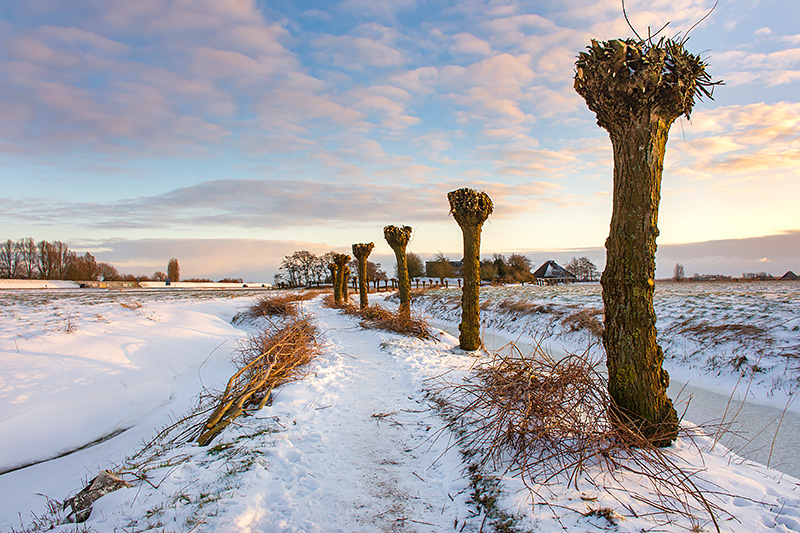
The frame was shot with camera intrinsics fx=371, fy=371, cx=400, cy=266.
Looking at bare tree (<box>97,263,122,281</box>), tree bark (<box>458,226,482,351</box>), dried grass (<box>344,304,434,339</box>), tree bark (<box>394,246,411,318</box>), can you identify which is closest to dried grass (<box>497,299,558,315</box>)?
tree bark (<box>394,246,411,318</box>)

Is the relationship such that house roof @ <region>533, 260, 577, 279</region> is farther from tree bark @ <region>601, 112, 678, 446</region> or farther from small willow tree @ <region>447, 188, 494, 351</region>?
tree bark @ <region>601, 112, 678, 446</region>

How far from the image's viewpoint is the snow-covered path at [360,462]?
117 inches

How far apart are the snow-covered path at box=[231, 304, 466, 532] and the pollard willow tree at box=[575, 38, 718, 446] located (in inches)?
76.7

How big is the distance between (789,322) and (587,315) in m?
4.70

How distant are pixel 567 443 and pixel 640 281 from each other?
1732 mm

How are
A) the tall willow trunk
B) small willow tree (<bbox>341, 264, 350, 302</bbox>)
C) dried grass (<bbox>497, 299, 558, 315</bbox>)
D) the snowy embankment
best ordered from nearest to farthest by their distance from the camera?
the snowy embankment, dried grass (<bbox>497, 299, 558, 315</bbox>), small willow tree (<bbox>341, 264, 350, 302</bbox>), the tall willow trunk

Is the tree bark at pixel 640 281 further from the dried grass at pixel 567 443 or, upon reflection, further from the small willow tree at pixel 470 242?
the small willow tree at pixel 470 242

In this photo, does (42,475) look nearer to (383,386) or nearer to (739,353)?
(383,386)

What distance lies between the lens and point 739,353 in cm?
789

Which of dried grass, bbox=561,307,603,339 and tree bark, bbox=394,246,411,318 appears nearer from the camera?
dried grass, bbox=561,307,603,339

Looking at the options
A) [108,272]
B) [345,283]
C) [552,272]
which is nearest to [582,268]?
[552,272]

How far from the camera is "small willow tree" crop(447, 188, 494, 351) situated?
923cm

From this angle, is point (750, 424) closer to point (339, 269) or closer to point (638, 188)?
point (638, 188)

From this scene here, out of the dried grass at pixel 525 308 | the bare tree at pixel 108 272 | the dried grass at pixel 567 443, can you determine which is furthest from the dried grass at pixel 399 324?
the bare tree at pixel 108 272
